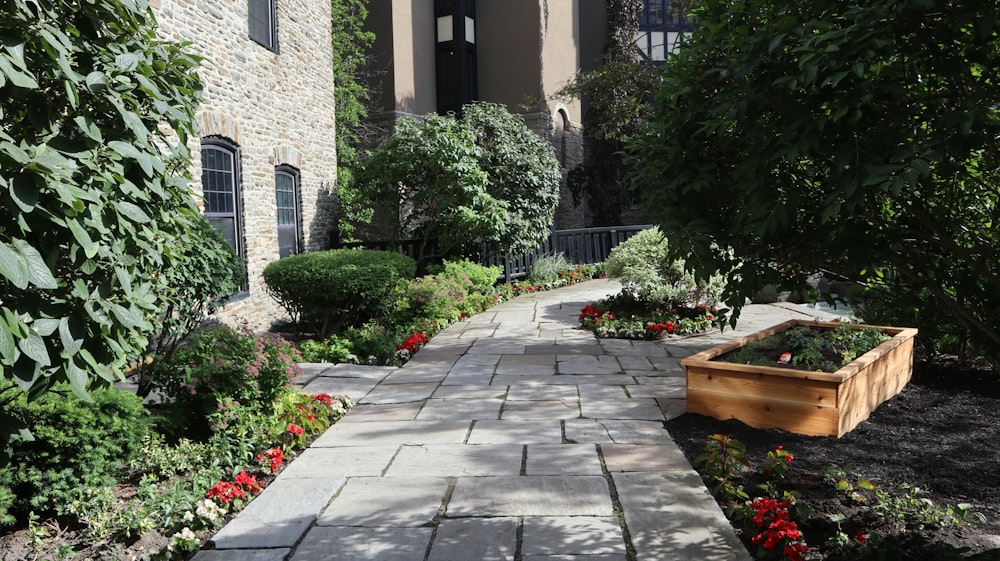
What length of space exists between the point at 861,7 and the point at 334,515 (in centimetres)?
276

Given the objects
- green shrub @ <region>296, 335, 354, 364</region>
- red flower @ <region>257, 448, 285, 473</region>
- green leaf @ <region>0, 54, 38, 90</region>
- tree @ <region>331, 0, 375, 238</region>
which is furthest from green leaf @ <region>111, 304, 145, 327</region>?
tree @ <region>331, 0, 375, 238</region>

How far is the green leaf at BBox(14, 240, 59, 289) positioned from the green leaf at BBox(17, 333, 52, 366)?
13 centimetres

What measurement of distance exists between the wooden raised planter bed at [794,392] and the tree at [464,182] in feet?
21.7

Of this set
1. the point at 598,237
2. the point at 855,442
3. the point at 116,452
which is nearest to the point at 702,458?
the point at 855,442

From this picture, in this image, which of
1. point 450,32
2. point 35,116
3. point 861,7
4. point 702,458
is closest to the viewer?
point 35,116

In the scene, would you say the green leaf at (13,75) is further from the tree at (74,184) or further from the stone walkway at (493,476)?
the stone walkway at (493,476)

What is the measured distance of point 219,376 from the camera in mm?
4258

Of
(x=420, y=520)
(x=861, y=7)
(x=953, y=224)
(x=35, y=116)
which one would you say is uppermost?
(x=861, y=7)

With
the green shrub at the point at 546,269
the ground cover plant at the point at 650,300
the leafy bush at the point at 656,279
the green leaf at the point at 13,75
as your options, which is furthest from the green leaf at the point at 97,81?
the green shrub at the point at 546,269

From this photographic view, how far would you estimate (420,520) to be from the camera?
3.03 m

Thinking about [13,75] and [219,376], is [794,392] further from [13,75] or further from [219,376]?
[13,75]

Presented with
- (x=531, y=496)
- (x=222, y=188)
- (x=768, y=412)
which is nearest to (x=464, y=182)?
(x=222, y=188)

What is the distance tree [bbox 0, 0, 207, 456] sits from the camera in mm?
1510

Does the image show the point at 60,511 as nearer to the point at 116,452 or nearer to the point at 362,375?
the point at 116,452
